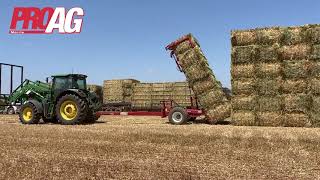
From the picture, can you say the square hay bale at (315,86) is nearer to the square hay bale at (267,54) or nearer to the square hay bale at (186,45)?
the square hay bale at (267,54)

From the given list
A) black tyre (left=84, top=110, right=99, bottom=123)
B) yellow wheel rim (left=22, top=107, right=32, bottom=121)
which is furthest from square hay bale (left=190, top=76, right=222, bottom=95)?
yellow wheel rim (left=22, top=107, right=32, bottom=121)

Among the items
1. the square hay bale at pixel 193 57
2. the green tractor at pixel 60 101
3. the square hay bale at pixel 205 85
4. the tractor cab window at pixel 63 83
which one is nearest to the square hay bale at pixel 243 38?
the square hay bale at pixel 193 57

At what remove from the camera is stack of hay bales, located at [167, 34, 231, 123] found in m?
20.3

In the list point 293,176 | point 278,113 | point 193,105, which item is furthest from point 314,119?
point 293,176

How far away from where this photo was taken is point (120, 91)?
34531 mm

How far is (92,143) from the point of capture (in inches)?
472

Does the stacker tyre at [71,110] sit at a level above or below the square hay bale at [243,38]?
below

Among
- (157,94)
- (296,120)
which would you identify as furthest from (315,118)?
(157,94)

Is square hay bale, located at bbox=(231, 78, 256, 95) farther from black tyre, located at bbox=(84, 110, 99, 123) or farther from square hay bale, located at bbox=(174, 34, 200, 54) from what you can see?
black tyre, located at bbox=(84, 110, 99, 123)

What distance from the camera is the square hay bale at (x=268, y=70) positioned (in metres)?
19.2

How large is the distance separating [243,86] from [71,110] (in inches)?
296

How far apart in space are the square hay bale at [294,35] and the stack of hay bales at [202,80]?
139 inches

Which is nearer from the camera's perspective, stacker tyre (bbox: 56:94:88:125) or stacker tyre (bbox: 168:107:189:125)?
stacker tyre (bbox: 56:94:88:125)

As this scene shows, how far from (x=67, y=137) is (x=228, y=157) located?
19.0 ft
